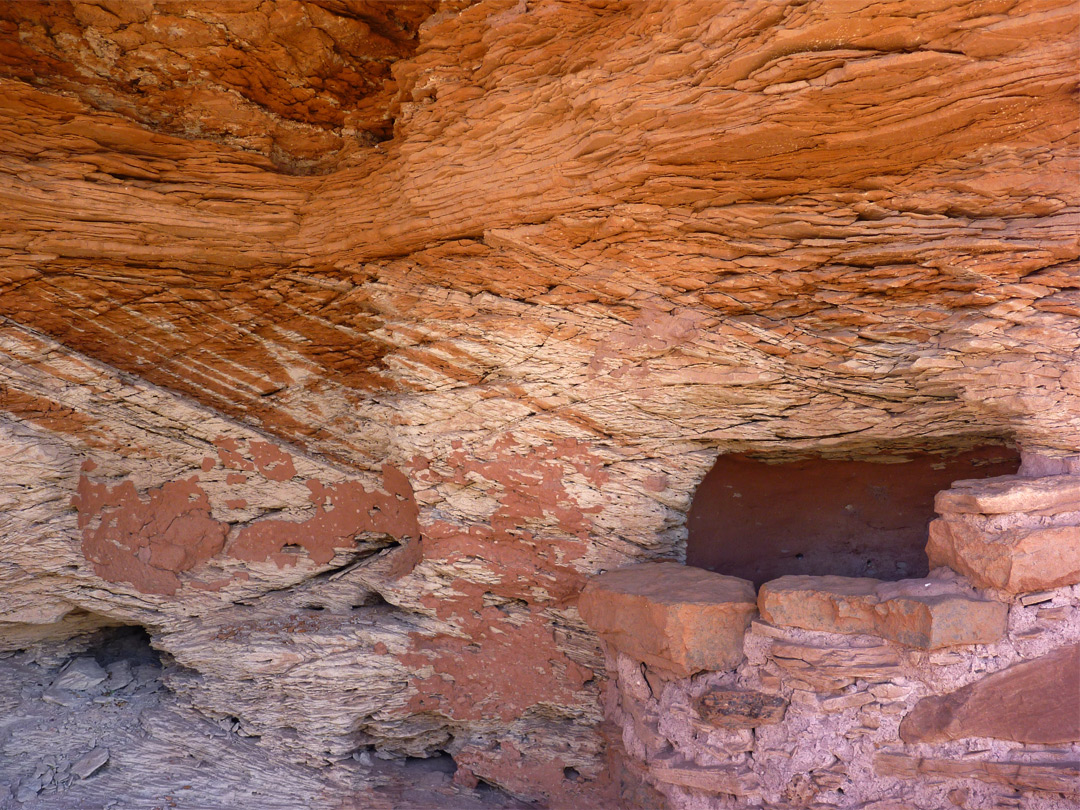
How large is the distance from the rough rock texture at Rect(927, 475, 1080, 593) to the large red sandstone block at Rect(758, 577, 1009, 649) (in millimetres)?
140

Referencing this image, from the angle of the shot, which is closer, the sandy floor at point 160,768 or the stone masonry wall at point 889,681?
the stone masonry wall at point 889,681

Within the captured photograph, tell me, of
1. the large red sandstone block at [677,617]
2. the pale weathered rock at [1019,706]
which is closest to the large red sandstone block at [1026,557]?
the pale weathered rock at [1019,706]

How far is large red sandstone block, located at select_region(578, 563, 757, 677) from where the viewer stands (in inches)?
144

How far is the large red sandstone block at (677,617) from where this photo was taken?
365 centimetres

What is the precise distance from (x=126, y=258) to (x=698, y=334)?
10.8ft

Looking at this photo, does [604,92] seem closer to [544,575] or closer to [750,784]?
[544,575]

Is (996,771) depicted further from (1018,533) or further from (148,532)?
(148,532)

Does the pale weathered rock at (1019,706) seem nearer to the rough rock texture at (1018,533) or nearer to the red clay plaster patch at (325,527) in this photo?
the rough rock texture at (1018,533)

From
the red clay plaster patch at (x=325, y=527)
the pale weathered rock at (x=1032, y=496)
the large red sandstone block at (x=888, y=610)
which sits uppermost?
the pale weathered rock at (x=1032, y=496)

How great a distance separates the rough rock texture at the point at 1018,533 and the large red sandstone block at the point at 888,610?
5.5 inches

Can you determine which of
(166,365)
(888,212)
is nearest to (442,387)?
(166,365)

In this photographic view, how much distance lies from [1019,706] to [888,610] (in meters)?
0.60

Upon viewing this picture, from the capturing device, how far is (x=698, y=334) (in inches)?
144

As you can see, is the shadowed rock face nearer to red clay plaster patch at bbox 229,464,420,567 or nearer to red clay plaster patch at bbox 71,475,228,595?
red clay plaster patch at bbox 229,464,420,567
